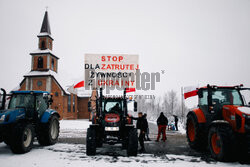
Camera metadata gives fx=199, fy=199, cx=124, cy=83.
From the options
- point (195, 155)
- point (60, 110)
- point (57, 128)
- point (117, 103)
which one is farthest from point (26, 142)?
point (60, 110)

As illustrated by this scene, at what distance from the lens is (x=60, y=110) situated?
33500mm

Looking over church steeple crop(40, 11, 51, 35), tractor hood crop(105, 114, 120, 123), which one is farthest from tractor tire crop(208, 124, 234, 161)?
church steeple crop(40, 11, 51, 35)

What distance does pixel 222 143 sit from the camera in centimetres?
617

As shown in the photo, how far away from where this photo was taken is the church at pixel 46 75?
3316cm

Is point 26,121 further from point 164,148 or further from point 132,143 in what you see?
point 164,148

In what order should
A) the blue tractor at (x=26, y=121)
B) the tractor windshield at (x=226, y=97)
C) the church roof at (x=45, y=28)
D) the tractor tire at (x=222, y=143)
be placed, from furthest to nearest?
1. the church roof at (x=45, y=28)
2. the tractor windshield at (x=226, y=97)
3. the blue tractor at (x=26, y=121)
4. the tractor tire at (x=222, y=143)

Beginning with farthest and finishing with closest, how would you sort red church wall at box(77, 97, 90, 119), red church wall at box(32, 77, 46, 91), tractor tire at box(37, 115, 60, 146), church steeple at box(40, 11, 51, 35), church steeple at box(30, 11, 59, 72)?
red church wall at box(77, 97, 90, 119)
church steeple at box(40, 11, 51, 35)
church steeple at box(30, 11, 59, 72)
red church wall at box(32, 77, 46, 91)
tractor tire at box(37, 115, 60, 146)

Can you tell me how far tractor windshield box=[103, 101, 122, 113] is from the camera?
27.6 feet

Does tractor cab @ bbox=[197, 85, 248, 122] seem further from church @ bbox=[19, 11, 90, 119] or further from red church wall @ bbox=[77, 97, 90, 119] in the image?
red church wall @ bbox=[77, 97, 90, 119]

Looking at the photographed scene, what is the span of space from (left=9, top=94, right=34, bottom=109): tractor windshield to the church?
81.5 ft

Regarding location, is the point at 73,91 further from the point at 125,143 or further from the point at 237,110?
the point at 237,110

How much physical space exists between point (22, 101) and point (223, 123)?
27.1 feet

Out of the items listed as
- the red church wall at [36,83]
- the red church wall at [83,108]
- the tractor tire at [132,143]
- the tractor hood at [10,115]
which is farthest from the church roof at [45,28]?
the tractor tire at [132,143]

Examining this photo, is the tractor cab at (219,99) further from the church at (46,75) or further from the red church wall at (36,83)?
the red church wall at (36,83)
